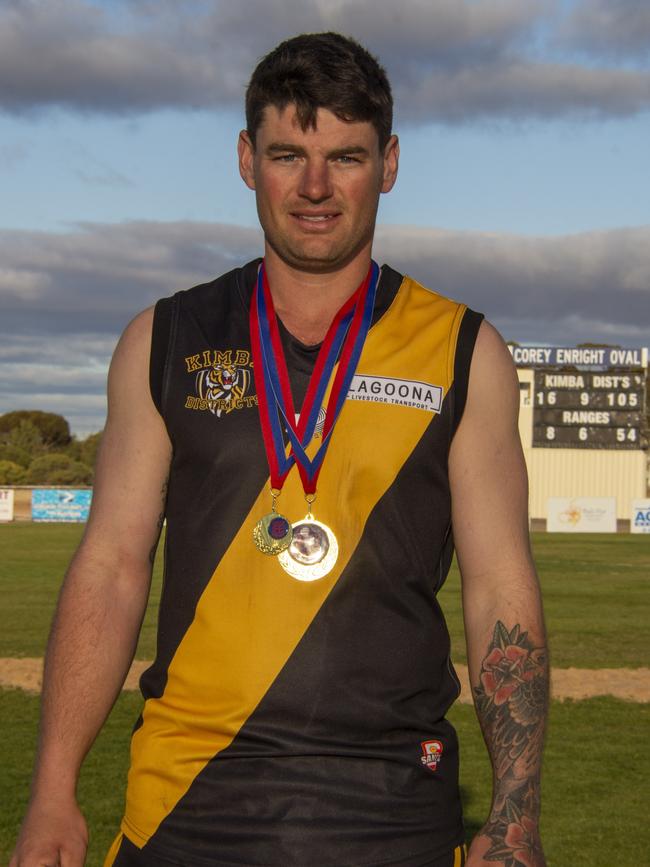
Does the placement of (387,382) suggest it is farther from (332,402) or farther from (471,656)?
(471,656)

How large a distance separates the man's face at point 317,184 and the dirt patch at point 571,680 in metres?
9.80

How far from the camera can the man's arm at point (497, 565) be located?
2.67m

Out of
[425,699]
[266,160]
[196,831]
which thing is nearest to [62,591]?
[196,831]

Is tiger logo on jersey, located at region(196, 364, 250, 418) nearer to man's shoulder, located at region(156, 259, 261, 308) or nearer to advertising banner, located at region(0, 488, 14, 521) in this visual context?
man's shoulder, located at region(156, 259, 261, 308)

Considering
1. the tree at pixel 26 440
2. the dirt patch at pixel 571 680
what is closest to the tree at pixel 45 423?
the tree at pixel 26 440

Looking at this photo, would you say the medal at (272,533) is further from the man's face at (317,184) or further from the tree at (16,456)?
the tree at (16,456)

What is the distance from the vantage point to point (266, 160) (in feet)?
9.15

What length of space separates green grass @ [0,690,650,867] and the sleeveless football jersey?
504 centimetres

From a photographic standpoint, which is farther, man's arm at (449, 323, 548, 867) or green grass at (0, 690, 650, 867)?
green grass at (0, 690, 650, 867)

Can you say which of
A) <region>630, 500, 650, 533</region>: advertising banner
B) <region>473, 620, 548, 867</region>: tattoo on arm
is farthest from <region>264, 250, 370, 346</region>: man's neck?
<region>630, 500, 650, 533</region>: advertising banner

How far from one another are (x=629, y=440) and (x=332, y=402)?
156 ft

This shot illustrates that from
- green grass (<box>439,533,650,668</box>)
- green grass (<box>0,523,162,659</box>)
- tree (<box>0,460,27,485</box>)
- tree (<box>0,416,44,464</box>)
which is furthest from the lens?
tree (<box>0,416,44,464</box>)

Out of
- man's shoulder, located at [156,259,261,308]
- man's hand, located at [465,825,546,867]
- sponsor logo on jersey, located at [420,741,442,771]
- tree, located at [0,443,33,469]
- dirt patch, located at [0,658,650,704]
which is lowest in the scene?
dirt patch, located at [0,658,650,704]

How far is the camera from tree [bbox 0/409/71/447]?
292ft
